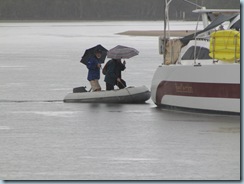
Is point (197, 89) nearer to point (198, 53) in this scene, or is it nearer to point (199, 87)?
point (199, 87)

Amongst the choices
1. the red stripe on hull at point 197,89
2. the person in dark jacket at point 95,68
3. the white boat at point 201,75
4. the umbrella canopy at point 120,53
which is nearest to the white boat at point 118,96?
the person in dark jacket at point 95,68

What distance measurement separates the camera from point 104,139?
21.1 m

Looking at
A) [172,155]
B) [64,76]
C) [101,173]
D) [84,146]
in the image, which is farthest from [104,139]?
[64,76]

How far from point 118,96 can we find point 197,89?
3.26m

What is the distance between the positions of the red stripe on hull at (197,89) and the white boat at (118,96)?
1012 mm

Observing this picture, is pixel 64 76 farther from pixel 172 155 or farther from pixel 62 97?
pixel 172 155

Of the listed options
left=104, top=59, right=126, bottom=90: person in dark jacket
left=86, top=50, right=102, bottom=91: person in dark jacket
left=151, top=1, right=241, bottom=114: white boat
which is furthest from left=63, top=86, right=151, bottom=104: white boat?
left=151, top=1, right=241, bottom=114: white boat

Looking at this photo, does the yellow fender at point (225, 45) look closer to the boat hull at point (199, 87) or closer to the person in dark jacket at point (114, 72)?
the boat hull at point (199, 87)

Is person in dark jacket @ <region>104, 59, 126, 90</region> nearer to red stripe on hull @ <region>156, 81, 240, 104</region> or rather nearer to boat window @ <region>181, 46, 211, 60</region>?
red stripe on hull @ <region>156, 81, 240, 104</region>

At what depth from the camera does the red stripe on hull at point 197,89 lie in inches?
971

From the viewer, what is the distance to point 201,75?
25469mm

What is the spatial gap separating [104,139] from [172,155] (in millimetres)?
2739

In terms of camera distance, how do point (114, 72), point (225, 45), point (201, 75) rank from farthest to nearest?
point (114, 72)
point (201, 75)
point (225, 45)

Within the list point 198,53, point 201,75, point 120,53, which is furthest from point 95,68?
point 201,75
